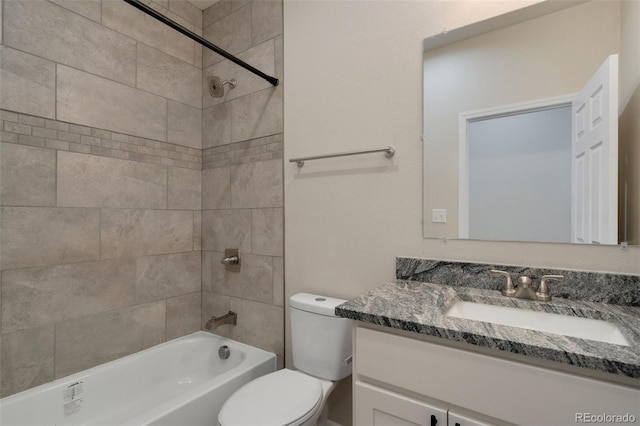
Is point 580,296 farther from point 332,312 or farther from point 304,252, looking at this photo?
point 304,252

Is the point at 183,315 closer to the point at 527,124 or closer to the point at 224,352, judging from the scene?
the point at 224,352

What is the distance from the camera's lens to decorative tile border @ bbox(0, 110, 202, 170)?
4.71 feet

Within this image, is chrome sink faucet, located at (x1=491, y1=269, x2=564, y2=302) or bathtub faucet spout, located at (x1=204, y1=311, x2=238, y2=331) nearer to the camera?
chrome sink faucet, located at (x1=491, y1=269, x2=564, y2=302)

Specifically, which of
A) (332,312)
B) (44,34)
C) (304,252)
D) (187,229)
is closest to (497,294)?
(332,312)

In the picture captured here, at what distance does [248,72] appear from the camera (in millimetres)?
1997

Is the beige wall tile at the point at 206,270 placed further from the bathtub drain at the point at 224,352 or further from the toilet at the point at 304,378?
the toilet at the point at 304,378

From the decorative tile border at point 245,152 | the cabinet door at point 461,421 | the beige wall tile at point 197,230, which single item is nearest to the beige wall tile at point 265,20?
the decorative tile border at point 245,152

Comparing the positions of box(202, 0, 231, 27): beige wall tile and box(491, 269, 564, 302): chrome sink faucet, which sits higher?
box(202, 0, 231, 27): beige wall tile

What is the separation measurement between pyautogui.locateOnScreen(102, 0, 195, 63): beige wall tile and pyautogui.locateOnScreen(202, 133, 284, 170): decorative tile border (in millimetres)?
677

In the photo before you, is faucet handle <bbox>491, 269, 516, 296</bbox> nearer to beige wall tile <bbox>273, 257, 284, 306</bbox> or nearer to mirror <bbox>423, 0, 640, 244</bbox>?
mirror <bbox>423, 0, 640, 244</bbox>

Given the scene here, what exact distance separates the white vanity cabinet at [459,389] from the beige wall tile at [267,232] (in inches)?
36.4

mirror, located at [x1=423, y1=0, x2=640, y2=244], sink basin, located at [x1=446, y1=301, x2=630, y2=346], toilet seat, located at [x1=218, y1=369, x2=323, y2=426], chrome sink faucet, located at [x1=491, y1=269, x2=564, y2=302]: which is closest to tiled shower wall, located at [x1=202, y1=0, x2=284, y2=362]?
toilet seat, located at [x1=218, y1=369, x2=323, y2=426]

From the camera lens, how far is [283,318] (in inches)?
73.0

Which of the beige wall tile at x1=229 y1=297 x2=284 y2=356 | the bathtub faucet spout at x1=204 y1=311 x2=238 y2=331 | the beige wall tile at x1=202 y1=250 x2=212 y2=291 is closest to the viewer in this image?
the beige wall tile at x1=229 y1=297 x2=284 y2=356
